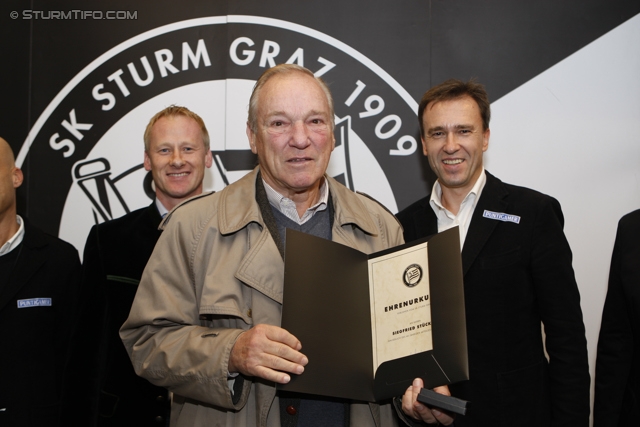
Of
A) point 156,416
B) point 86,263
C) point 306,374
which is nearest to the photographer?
point 306,374

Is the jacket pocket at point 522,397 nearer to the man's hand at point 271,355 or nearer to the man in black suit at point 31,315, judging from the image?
the man's hand at point 271,355

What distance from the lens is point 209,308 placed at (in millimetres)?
1678

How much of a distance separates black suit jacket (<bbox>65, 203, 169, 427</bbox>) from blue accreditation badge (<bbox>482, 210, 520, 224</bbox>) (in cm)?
155

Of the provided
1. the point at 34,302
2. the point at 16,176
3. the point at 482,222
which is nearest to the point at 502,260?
the point at 482,222

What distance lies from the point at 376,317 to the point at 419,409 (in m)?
0.28

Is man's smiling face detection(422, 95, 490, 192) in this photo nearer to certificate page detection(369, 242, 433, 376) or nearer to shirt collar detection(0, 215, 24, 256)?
certificate page detection(369, 242, 433, 376)

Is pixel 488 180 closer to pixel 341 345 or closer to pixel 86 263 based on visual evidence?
pixel 341 345

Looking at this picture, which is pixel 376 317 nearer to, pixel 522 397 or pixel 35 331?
pixel 522 397

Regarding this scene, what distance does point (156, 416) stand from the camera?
2.55 meters

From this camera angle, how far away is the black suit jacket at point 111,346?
2578 millimetres

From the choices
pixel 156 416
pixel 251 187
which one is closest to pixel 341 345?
pixel 251 187

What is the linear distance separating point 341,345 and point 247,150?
227 centimetres

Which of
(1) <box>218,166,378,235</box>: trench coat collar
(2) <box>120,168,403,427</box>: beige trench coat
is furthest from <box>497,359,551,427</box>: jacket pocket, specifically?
(1) <box>218,166,378,235</box>: trench coat collar

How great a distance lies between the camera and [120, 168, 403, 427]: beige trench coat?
1636 millimetres
